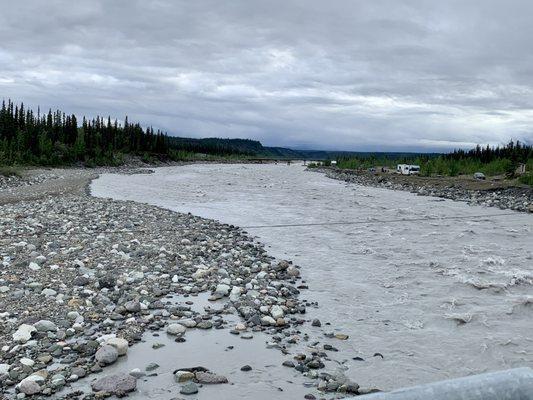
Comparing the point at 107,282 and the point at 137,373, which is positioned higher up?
the point at 107,282

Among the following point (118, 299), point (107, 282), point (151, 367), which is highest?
point (107, 282)

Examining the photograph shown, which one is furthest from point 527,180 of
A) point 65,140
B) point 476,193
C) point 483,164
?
point 65,140

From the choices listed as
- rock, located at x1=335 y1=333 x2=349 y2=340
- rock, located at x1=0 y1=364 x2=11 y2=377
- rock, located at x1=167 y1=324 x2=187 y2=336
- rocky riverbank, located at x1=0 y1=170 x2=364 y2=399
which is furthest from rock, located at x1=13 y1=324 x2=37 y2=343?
rock, located at x1=335 y1=333 x2=349 y2=340

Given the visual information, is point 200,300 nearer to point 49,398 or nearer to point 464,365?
point 49,398

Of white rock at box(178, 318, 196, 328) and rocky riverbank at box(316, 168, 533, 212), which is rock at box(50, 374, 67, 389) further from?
rocky riverbank at box(316, 168, 533, 212)

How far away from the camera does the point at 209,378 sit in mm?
5949

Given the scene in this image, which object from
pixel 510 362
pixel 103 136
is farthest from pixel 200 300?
pixel 103 136

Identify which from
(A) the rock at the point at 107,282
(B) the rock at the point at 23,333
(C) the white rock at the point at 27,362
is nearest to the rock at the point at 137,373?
(C) the white rock at the point at 27,362

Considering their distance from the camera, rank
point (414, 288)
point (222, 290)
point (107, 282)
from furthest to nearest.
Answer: point (414, 288)
point (222, 290)
point (107, 282)

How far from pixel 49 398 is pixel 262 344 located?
2945mm

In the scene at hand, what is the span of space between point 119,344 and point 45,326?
124 centimetres

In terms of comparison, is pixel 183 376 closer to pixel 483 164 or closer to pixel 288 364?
pixel 288 364

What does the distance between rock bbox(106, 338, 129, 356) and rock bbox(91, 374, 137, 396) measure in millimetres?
641

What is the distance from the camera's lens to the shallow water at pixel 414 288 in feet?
23.1
